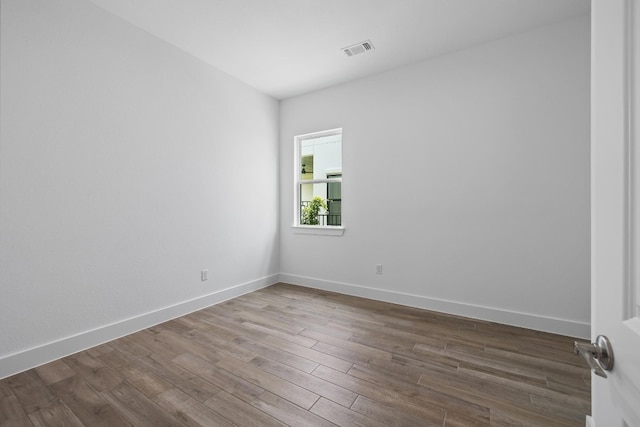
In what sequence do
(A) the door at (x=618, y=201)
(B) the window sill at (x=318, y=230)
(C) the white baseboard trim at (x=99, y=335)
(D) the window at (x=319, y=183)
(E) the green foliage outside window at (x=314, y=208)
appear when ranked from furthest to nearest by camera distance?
(E) the green foliage outside window at (x=314, y=208)
(D) the window at (x=319, y=183)
(B) the window sill at (x=318, y=230)
(C) the white baseboard trim at (x=99, y=335)
(A) the door at (x=618, y=201)

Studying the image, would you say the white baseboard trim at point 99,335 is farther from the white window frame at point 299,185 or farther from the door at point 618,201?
the door at point 618,201

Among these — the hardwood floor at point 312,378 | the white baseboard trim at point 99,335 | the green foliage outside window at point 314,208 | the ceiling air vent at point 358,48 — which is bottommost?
the hardwood floor at point 312,378

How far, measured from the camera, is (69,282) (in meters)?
2.10

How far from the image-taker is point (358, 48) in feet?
9.25

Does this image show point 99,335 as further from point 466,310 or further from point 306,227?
point 466,310

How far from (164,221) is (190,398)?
172 cm

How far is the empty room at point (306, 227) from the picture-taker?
1689mm

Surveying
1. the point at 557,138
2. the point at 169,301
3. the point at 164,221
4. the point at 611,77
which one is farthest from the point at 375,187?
the point at 611,77

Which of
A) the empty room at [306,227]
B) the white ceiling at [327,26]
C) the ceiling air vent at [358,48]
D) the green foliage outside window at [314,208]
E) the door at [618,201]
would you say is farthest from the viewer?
the green foliage outside window at [314,208]

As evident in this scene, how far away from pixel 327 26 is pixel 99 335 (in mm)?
3334

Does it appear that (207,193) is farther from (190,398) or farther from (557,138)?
(557,138)

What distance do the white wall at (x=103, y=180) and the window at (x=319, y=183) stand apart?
101 centimetres

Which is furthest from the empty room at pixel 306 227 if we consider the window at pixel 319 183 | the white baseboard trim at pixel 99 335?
the window at pixel 319 183

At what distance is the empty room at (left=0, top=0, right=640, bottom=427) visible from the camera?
5.54 ft
